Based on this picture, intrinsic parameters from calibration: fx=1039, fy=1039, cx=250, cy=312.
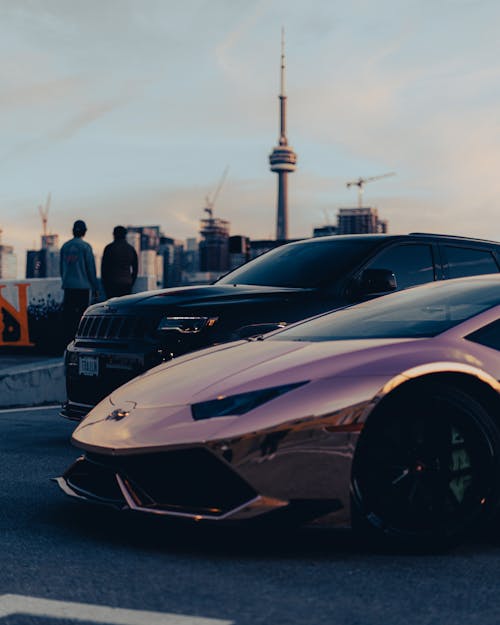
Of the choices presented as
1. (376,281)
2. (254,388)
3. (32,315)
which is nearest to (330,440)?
(254,388)

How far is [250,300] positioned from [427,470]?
9.81ft

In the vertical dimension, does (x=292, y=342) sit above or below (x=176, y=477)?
above

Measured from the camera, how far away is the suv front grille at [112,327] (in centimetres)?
685

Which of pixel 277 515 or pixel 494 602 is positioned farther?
pixel 277 515

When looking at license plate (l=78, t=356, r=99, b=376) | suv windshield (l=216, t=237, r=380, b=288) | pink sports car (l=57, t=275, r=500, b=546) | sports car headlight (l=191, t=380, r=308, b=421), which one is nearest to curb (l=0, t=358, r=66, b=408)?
suv windshield (l=216, t=237, r=380, b=288)

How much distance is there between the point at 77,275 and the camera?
1359 centimetres

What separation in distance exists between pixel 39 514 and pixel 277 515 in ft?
4.64

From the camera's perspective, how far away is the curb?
10.5 m

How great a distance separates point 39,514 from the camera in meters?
4.87

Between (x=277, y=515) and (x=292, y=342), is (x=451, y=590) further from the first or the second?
(x=292, y=342)

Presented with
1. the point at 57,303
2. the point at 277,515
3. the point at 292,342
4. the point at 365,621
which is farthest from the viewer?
the point at 57,303

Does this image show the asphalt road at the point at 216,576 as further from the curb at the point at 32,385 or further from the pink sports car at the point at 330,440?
the curb at the point at 32,385

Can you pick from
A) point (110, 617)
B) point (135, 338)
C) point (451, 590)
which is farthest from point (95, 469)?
point (135, 338)

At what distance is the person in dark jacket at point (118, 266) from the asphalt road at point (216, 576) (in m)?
8.56
